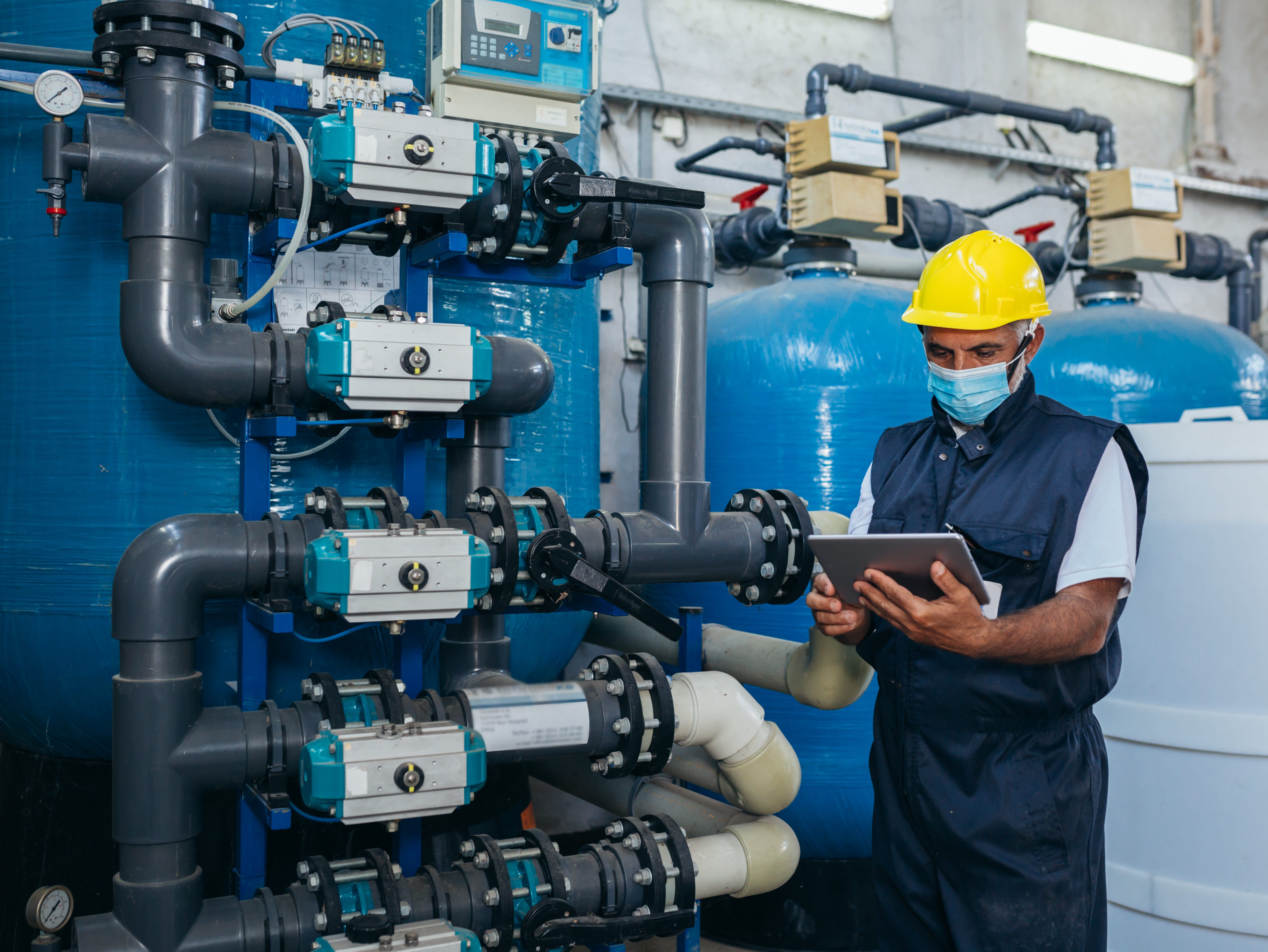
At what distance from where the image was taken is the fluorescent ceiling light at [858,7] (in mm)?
3703

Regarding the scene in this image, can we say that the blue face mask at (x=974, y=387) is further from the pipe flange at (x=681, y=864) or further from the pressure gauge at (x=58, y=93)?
the pressure gauge at (x=58, y=93)

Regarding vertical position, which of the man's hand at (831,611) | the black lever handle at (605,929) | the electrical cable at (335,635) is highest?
the man's hand at (831,611)

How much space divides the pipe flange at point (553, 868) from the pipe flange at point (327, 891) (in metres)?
0.28

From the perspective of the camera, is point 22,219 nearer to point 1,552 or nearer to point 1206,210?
point 1,552

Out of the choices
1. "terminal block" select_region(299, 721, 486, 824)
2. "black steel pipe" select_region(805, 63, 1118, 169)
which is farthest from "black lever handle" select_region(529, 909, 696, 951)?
"black steel pipe" select_region(805, 63, 1118, 169)

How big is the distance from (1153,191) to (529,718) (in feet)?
8.99

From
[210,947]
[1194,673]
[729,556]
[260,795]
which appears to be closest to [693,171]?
[729,556]

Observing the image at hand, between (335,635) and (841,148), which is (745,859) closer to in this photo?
(335,635)

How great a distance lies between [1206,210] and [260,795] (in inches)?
175

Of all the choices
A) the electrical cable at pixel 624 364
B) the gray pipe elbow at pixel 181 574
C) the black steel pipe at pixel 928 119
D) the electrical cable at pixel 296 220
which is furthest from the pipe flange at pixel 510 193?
the black steel pipe at pixel 928 119

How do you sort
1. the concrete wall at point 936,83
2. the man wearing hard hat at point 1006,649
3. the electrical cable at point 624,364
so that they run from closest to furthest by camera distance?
1. the man wearing hard hat at point 1006,649
2. the electrical cable at point 624,364
3. the concrete wall at point 936,83

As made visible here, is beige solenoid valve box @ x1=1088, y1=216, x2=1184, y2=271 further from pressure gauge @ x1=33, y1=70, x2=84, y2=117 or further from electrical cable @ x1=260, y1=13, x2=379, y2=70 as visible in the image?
pressure gauge @ x1=33, y1=70, x2=84, y2=117

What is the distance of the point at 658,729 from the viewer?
1760mm

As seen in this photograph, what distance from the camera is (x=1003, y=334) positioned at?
1.41 metres
